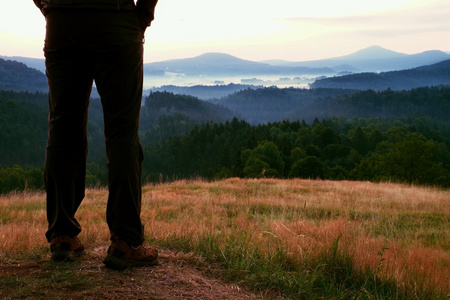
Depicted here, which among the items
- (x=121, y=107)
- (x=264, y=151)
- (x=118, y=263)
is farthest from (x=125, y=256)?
(x=264, y=151)

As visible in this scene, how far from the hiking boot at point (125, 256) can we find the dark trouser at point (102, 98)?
53 millimetres

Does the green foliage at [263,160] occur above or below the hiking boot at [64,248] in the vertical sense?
below

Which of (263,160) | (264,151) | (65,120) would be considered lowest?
(263,160)

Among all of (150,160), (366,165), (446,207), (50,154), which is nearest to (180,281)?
(50,154)

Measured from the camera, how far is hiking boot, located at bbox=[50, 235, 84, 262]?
8.95ft

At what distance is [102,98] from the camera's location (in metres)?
→ 2.64

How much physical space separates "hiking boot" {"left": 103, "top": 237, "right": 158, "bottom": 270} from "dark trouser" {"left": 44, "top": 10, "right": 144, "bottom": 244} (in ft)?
0.17

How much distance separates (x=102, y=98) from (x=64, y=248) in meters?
1.06

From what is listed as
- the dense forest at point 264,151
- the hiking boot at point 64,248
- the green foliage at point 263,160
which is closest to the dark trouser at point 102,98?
the hiking boot at point 64,248

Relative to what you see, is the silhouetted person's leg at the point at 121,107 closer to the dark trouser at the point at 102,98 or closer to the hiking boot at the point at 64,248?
the dark trouser at the point at 102,98

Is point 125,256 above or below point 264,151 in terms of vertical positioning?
above

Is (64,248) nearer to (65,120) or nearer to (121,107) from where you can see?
(65,120)

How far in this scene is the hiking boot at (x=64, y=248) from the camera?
2727 millimetres

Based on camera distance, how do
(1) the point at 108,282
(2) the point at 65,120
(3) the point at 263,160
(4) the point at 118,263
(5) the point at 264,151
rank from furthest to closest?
(5) the point at 264,151 → (3) the point at 263,160 → (2) the point at 65,120 → (4) the point at 118,263 → (1) the point at 108,282
